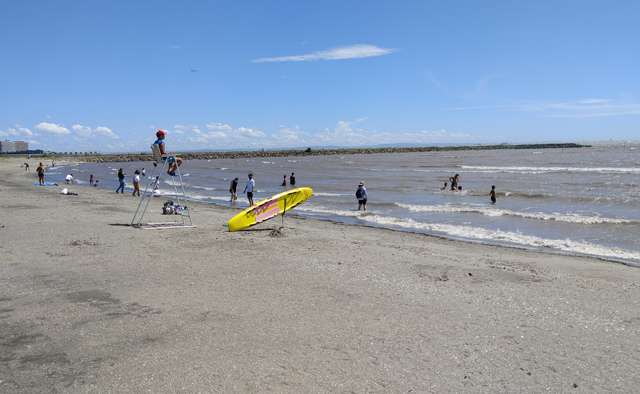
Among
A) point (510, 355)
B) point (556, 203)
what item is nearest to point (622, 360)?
point (510, 355)

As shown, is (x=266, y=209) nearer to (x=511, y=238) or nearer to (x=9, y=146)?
(x=511, y=238)

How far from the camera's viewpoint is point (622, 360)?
5000 millimetres

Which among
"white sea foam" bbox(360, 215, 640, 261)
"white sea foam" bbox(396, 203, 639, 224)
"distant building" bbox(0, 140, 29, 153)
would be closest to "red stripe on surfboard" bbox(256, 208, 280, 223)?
"white sea foam" bbox(360, 215, 640, 261)

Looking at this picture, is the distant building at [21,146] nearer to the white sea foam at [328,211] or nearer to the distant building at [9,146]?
the distant building at [9,146]

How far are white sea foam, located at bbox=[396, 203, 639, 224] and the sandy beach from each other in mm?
8163

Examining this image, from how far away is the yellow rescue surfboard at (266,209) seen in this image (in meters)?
12.6

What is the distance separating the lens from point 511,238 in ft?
46.7

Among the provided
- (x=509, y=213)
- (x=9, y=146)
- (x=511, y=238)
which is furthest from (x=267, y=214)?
(x=9, y=146)

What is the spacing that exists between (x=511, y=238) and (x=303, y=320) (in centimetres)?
1056

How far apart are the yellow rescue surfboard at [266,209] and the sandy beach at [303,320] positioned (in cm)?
219

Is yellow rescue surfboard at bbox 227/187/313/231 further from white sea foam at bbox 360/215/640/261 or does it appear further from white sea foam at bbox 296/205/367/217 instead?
white sea foam at bbox 296/205/367/217

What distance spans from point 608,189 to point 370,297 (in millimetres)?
29332

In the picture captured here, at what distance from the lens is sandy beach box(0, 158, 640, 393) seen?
14.6 feet

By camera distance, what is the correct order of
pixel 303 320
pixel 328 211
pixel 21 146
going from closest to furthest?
pixel 303 320
pixel 328 211
pixel 21 146
